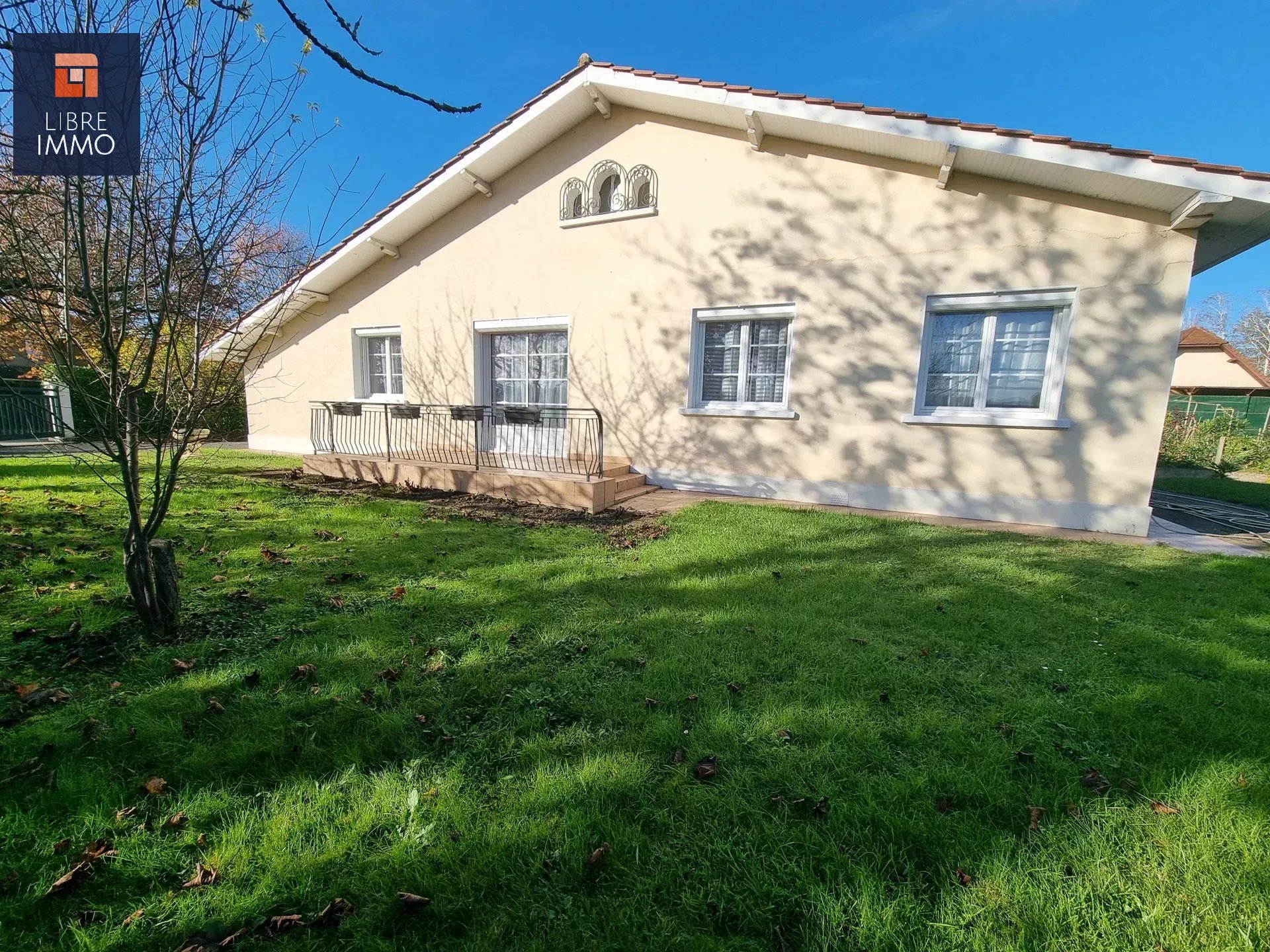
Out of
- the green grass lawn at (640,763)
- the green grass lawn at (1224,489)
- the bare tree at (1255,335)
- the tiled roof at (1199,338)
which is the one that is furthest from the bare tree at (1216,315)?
the green grass lawn at (640,763)

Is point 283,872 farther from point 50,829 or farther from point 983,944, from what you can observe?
point 983,944

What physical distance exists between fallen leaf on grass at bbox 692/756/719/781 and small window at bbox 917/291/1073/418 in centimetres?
608

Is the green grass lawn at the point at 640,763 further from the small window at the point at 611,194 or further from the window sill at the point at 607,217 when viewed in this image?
the small window at the point at 611,194

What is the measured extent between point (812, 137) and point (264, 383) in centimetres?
1269

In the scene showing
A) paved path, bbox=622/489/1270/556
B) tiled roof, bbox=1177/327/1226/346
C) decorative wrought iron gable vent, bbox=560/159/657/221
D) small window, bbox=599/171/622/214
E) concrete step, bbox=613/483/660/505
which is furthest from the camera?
tiled roof, bbox=1177/327/1226/346

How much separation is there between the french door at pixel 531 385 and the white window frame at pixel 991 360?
17.5 feet

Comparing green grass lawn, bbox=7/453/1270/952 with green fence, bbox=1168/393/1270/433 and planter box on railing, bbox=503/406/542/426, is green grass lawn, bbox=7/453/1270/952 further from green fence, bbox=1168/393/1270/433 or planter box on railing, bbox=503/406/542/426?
green fence, bbox=1168/393/1270/433

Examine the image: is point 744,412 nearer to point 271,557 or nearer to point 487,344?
point 487,344

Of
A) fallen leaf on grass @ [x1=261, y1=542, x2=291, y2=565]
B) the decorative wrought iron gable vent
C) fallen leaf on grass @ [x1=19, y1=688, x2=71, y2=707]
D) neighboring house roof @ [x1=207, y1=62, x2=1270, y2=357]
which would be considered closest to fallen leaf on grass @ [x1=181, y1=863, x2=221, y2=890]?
fallen leaf on grass @ [x1=19, y1=688, x2=71, y2=707]

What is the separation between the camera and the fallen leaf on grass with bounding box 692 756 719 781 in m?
1.89

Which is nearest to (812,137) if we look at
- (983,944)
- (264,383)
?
(983,944)

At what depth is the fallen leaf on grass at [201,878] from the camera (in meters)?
1.47

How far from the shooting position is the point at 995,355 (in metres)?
6.29

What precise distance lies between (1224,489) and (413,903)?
47.7ft
